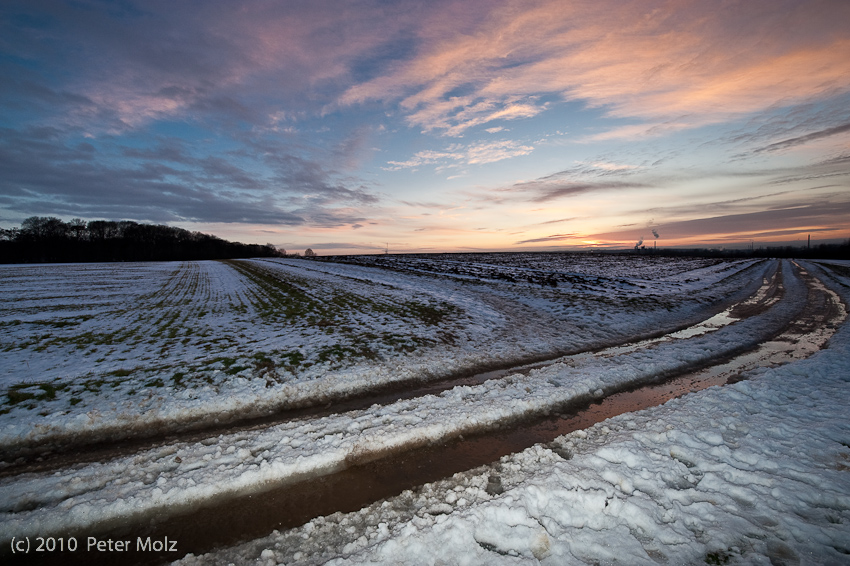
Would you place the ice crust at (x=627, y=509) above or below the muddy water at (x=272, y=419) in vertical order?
above

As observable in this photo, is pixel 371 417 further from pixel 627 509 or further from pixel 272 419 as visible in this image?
pixel 627 509

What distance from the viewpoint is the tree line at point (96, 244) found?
90.5 m

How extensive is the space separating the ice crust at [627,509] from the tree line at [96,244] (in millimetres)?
129699

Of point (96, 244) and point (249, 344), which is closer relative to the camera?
point (249, 344)

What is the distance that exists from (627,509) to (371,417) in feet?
13.5

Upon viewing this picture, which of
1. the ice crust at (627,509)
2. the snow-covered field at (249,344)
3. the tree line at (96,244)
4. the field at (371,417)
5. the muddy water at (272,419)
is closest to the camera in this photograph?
the ice crust at (627,509)

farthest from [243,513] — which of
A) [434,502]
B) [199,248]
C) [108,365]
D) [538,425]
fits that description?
[199,248]

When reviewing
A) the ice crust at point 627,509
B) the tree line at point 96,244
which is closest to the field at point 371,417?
the ice crust at point 627,509

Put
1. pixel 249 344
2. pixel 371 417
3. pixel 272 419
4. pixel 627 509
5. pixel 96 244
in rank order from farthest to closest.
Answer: pixel 96 244
pixel 249 344
pixel 272 419
pixel 371 417
pixel 627 509

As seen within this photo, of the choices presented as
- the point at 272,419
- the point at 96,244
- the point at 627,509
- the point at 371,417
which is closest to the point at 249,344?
the point at 272,419

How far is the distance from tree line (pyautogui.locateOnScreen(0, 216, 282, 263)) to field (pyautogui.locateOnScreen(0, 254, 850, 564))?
117635 millimetres

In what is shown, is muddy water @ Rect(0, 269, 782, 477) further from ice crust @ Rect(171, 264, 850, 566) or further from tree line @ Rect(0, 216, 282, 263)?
tree line @ Rect(0, 216, 282, 263)

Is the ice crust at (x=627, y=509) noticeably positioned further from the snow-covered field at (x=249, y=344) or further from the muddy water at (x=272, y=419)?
the snow-covered field at (x=249, y=344)

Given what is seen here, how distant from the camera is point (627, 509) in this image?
3822 millimetres
